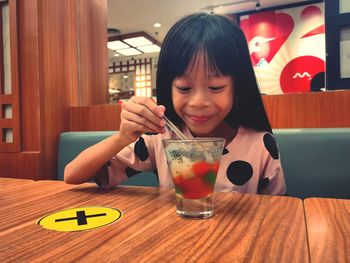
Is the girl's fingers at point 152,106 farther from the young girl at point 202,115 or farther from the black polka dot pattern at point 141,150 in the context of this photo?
the black polka dot pattern at point 141,150

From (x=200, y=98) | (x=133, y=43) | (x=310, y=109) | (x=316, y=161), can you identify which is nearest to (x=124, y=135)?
(x=200, y=98)

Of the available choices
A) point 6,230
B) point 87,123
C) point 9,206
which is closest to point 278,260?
point 6,230

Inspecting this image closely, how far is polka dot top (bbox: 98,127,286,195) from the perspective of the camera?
1.05 metres

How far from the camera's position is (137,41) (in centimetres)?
780

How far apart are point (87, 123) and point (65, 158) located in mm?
275

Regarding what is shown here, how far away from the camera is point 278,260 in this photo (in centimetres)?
41

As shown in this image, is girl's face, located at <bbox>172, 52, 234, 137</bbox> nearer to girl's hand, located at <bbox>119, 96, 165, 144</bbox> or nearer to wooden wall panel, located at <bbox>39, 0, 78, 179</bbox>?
girl's hand, located at <bbox>119, 96, 165, 144</bbox>

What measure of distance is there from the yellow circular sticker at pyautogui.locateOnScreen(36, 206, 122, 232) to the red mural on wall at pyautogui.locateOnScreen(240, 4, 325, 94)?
541 centimetres

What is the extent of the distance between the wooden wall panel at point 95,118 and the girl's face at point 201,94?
981 mm

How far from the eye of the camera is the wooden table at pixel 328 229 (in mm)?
429

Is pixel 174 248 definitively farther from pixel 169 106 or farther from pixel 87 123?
pixel 87 123

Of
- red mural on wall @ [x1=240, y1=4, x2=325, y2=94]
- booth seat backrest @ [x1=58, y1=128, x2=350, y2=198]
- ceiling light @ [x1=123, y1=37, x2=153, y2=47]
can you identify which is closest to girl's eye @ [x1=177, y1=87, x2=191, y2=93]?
booth seat backrest @ [x1=58, y1=128, x2=350, y2=198]

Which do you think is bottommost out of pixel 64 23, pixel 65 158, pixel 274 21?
pixel 65 158

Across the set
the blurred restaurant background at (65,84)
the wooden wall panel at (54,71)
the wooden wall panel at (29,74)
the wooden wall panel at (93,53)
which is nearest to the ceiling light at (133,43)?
the wooden wall panel at (93,53)
